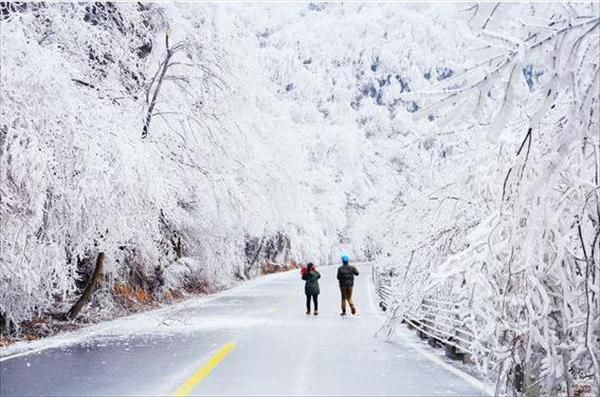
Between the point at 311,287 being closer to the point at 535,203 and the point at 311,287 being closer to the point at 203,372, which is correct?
the point at 203,372

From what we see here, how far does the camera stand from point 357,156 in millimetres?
69188

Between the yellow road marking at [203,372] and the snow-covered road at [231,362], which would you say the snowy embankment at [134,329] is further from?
the yellow road marking at [203,372]

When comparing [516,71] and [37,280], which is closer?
[516,71]

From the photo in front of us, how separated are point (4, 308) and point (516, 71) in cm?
1213

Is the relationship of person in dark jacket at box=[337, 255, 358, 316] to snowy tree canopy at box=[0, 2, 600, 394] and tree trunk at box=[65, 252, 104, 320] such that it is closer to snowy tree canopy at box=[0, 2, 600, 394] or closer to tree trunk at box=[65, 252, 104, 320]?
snowy tree canopy at box=[0, 2, 600, 394]

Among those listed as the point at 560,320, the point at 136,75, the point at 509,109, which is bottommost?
the point at 560,320

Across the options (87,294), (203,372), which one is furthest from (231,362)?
(87,294)

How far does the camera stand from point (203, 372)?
10.9 m

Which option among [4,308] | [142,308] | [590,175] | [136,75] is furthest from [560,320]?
[142,308]

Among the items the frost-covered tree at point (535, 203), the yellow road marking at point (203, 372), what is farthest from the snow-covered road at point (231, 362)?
the frost-covered tree at point (535, 203)

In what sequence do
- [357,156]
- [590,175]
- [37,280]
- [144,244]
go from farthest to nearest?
[357,156] < [144,244] < [37,280] < [590,175]

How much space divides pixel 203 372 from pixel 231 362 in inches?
43.7

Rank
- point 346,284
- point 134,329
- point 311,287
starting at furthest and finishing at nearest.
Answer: point 311,287, point 346,284, point 134,329

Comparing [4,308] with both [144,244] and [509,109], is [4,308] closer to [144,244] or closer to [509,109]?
[144,244]
